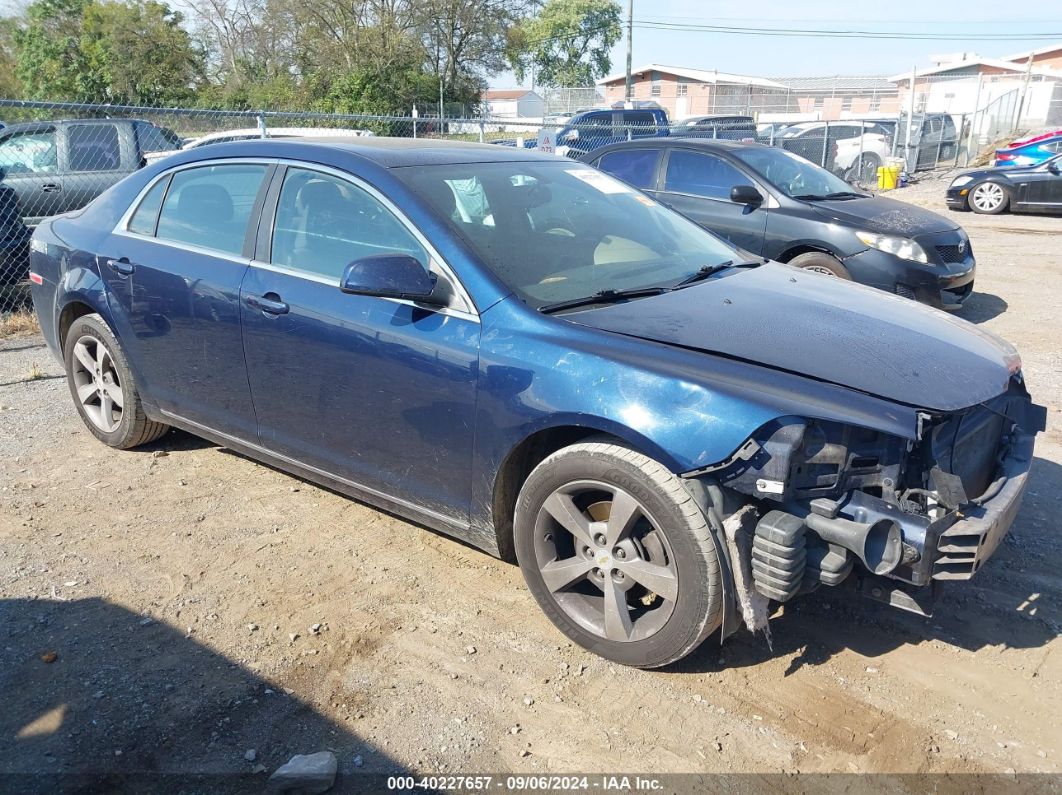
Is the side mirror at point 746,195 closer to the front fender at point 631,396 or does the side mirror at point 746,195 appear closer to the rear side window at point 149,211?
the rear side window at point 149,211

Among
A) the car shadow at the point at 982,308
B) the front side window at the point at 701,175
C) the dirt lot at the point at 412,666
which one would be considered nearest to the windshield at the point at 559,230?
the dirt lot at the point at 412,666

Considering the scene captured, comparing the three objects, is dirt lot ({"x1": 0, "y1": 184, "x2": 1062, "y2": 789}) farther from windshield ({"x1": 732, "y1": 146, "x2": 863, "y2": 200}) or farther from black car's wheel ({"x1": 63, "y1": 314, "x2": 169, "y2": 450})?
windshield ({"x1": 732, "y1": 146, "x2": 863, "y2": 200})

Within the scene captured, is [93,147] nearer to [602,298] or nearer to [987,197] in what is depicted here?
[602,298]

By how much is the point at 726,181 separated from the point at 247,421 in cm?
574

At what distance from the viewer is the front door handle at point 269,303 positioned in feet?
11.8

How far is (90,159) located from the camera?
974cm

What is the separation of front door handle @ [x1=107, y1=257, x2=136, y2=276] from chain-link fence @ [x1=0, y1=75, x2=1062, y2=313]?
10.2 feet

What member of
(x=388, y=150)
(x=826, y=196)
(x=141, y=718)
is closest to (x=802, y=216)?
(x=826, y=196)

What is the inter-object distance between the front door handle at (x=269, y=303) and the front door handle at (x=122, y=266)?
975 millimetres

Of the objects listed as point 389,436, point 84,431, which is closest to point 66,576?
point 389,436

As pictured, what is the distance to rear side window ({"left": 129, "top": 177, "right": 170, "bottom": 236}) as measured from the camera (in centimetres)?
435

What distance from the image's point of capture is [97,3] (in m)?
42.4

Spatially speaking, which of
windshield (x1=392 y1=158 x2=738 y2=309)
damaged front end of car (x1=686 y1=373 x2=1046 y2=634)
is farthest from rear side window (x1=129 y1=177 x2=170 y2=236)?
damaged front end of car (x1=686 y1=373 x2=1046 y2=634)

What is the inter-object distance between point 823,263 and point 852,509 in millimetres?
5427
